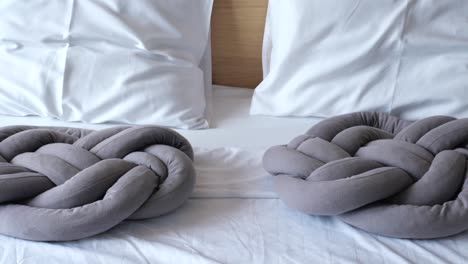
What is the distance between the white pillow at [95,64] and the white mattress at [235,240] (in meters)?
0.24

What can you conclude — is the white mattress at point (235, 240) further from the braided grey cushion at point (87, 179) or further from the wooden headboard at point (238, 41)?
the wooden headboard at point (238, 41)

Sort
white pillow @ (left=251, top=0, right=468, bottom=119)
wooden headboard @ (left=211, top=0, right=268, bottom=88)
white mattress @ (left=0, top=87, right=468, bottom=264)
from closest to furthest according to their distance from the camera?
white mattress @ (left=0, top=87, right=468, bottom=264) < white pillow @ (left=251, top=0, right=468, bottom=119) < wooden headboard @ (left=211, top=0, right=268, bottom=88)

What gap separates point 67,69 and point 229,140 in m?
0.37

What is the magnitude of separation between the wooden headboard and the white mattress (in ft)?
1.44

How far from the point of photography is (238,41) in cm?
123

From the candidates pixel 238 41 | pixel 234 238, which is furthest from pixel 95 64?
pixel 234 238

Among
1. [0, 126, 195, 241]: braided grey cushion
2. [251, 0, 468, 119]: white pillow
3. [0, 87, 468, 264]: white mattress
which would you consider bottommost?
[0, 87, 468, 264]: white mattress

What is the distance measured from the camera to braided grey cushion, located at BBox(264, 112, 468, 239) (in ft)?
2.20

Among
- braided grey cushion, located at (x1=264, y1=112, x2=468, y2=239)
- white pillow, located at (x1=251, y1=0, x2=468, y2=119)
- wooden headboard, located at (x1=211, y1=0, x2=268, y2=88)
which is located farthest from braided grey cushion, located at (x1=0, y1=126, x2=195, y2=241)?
wooden headboard, located at (x1=211, y1=0, x2=268, y2=88)

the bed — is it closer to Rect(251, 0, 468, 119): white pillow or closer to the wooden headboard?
Rect(251, 0, 468, 119): white pillow

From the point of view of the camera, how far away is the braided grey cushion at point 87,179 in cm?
67

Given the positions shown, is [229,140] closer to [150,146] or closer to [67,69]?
[150,146]

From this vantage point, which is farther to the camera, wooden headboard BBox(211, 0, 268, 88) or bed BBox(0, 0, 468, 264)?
wooden headboard BBox(211, 0, 268, 88)

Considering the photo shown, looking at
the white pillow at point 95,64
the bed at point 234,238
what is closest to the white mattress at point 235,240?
the bed at point 234,238
